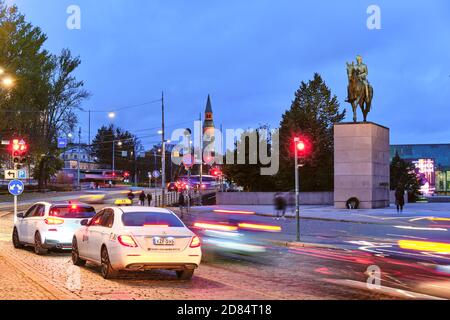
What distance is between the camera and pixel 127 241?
11.8 meters

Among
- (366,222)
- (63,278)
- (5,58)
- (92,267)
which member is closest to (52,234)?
(92,267)

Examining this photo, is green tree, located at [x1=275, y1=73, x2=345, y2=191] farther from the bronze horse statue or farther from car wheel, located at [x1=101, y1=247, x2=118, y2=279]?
car wheel, located at [x1=101, y1=247, x2=118, y2=279]

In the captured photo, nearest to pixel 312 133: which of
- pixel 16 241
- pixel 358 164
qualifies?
pixel 358 164

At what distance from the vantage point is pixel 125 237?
11.8 metres

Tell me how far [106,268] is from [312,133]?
49.7 metres

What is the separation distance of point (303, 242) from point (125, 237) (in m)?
10.3

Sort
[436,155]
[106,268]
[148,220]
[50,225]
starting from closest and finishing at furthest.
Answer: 1. [106,268]
2. [148,220]
3. [50,225]
4. [436,155]

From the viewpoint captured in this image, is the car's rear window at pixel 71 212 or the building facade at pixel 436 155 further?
the building facade at pixel 436 155

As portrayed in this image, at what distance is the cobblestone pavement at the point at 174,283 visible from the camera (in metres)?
10.2

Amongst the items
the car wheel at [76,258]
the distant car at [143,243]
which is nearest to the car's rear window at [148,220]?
the distant car at [143,243]

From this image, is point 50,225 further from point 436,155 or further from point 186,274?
point 436,155

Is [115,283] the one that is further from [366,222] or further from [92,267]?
[366,222]

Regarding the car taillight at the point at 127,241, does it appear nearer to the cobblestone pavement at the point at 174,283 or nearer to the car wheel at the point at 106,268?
the car wheel at the point at 106,268

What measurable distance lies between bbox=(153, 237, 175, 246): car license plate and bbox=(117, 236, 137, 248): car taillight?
396 millimetres
